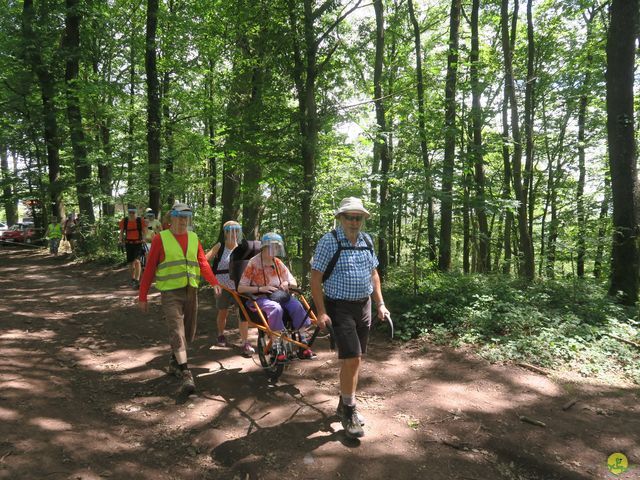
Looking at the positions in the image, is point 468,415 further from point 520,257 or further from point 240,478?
point 520,257

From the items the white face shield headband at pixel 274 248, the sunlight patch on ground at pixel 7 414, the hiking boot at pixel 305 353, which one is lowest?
the sunlight patch on ground at pixel 7 414

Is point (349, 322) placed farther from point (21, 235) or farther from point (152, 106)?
point (21, 235)

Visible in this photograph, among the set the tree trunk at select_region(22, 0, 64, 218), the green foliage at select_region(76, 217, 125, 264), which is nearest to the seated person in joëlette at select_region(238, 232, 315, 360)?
the green foliage at select_region(76, 217, 125, 264)

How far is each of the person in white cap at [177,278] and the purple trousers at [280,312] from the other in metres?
0.82

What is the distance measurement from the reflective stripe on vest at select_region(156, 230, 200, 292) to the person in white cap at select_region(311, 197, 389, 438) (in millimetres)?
1908

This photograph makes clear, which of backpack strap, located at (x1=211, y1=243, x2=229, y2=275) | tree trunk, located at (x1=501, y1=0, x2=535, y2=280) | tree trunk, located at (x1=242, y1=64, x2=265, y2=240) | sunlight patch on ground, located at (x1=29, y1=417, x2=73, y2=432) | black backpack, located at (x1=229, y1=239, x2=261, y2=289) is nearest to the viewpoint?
sunlight patch on ground, located at (x1=29, y1=417, x2=73, y2=432)

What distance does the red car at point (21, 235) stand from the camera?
24.0 meters

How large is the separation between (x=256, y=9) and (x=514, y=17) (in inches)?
376

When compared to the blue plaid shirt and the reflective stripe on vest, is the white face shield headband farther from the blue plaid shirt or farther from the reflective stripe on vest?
the blue plaid shirt

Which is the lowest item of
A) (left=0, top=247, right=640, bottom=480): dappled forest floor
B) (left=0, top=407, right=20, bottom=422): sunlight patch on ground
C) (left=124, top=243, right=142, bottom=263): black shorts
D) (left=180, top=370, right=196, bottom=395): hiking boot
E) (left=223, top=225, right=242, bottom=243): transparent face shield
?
(left=0, top=247, right=640, bottom=480): dappled forest floor

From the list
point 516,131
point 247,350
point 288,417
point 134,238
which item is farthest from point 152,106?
point 288,417

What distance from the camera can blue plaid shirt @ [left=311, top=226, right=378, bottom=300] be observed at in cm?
389

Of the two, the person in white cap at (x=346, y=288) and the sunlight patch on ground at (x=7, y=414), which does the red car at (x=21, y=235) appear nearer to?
the sunlight patch on ground at (x=7, y=414)

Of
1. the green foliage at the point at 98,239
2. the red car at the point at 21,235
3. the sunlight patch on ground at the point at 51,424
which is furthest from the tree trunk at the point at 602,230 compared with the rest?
the red car at the point at 21,235
